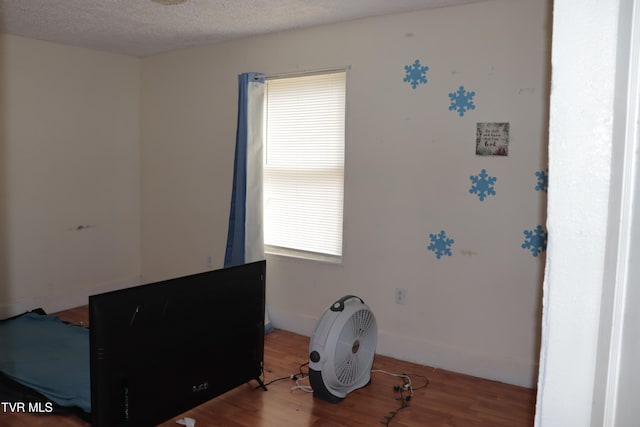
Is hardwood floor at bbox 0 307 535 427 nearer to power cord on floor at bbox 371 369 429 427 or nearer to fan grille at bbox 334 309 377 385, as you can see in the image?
power cord on floor at bbox 371 369 429 427

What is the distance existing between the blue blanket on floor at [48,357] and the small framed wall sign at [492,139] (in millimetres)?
2764

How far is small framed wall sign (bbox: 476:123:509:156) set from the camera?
321 cm

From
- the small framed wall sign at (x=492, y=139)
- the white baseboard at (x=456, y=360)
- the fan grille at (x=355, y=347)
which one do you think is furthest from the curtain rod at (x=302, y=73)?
the white baseboard at (x=456, y=360)

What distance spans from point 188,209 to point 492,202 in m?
2.85

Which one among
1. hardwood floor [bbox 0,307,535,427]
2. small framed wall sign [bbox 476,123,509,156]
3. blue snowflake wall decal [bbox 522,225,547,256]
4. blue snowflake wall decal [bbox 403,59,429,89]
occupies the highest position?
blue snowflake wall decal [bbox 403,59,429,89]

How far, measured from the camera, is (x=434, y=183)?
3.48m

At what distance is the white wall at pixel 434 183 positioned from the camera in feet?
10.4

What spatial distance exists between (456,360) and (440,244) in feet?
2.59

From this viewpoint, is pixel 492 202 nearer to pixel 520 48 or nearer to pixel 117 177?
pixel 520 48

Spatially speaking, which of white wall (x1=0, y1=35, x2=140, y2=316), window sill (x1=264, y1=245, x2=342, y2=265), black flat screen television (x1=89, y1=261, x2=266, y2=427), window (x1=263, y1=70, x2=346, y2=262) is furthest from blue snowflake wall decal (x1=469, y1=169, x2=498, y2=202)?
white wall (x1=0, y1=35, x2=140, y2=316)

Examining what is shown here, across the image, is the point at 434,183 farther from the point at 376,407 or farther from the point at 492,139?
the point at 376,407

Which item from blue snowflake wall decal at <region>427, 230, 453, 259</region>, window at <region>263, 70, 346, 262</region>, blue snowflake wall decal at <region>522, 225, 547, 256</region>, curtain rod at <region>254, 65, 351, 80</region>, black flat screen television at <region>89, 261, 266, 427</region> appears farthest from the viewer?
window at <region>263, 70, 346, 262</region>

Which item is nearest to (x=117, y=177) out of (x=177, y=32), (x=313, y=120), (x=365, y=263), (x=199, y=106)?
(x=199, y=106)

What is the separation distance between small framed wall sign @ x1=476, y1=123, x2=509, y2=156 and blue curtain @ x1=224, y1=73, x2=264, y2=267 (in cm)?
176
